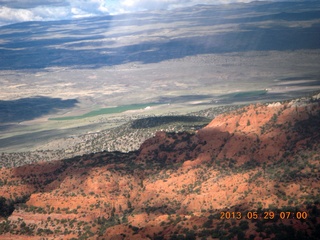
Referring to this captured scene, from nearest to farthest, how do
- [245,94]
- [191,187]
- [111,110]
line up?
[191,187]
[111,110]
[245,94]

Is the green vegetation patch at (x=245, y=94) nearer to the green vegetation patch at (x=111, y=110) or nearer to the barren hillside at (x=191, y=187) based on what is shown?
the green vegetation patch at (x=111, y=110)

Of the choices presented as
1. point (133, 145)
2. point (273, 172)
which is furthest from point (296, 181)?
point (133, 145)

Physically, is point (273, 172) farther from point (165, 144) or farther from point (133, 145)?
point (133, 145)
